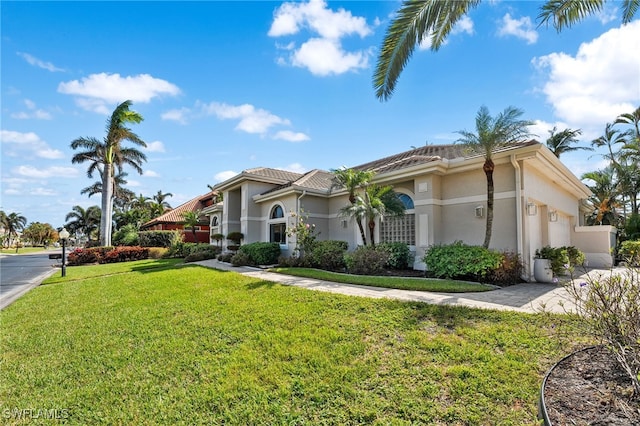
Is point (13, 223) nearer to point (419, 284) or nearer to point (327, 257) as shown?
point (327, 257)

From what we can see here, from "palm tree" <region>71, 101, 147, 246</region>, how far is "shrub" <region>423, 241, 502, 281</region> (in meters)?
27.3

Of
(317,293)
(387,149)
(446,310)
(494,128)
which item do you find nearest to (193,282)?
(317,293)

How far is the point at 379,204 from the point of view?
1230cm

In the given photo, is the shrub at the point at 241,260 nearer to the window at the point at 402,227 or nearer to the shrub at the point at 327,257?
the shrub at the point at 327,257

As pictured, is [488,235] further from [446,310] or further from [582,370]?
[582,370]

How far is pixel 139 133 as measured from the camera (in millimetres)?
28844

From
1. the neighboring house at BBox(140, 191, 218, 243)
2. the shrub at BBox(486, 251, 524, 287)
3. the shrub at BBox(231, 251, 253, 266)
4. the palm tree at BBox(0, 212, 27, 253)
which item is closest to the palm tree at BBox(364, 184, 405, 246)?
the shrub at BBox(486, 251, 524, 287)

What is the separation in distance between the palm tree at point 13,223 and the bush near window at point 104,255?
78873 millimetres

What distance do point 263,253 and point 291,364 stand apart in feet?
40.8

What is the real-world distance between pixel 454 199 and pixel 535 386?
9303mm

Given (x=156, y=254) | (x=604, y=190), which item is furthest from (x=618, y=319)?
(x=156, y=254)

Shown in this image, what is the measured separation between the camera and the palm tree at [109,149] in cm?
2619

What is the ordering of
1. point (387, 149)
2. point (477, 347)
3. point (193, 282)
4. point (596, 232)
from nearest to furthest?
point (477, 347), point (193, 282), point (596, 232), point (387, 149)

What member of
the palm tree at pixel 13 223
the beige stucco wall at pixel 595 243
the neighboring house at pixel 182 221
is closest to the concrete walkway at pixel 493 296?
the beige stucco wall at pixel 595 243
